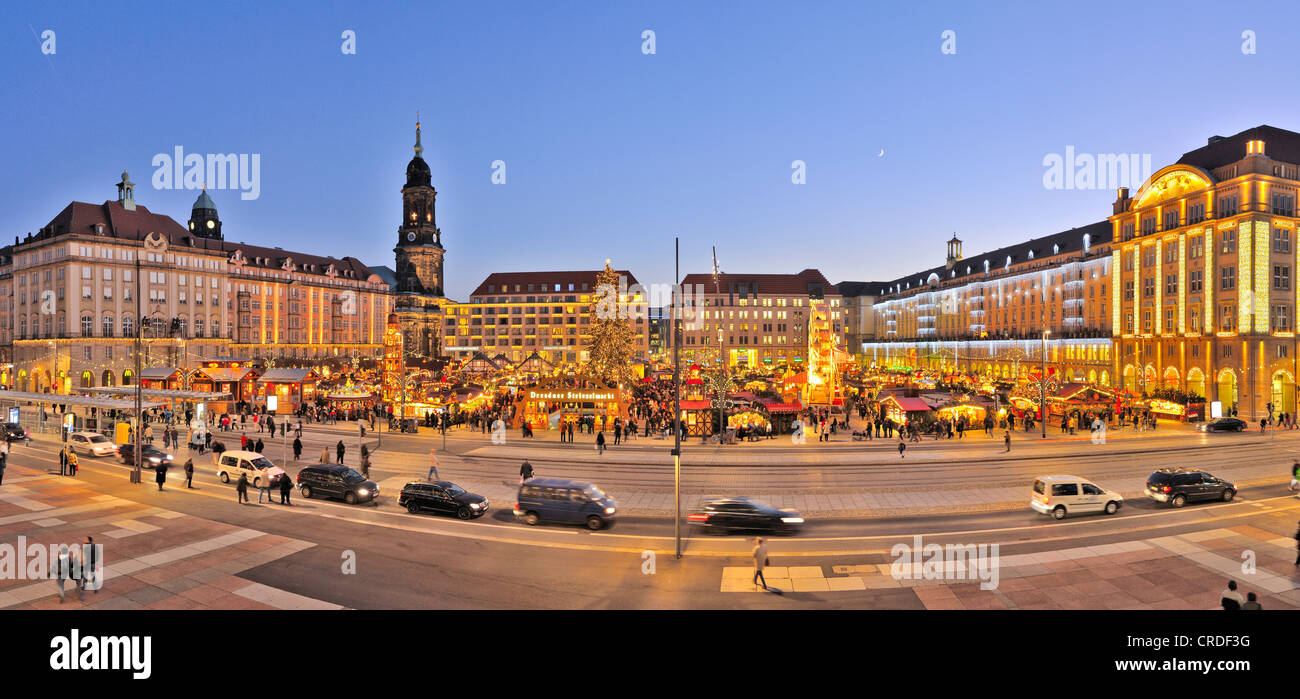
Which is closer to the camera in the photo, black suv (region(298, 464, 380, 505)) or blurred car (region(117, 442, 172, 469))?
black suv (region(298, 464, 380, 505))

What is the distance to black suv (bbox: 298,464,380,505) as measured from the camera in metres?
23.6

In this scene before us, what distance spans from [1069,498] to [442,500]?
833 inches

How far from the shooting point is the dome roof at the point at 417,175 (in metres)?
136

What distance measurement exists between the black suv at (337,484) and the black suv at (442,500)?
2.18 metres

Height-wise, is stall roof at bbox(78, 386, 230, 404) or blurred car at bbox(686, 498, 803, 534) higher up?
stall roof at bbox(78, 386, 230, 404)

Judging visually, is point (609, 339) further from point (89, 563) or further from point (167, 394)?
point (89, 563)

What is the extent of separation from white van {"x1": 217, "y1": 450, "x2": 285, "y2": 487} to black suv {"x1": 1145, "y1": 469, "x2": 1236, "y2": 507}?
32.6 meters

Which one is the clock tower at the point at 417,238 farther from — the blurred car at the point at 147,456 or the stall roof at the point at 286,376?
the blurred car at the point at 147,456

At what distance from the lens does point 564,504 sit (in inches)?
800

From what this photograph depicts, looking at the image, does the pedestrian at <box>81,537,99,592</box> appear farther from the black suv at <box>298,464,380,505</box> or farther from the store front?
the store front

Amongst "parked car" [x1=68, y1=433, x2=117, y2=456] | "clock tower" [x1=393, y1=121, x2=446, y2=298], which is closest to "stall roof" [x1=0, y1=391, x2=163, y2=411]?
"parked car" [x1=68, y1=433, x2=117, y2=456]

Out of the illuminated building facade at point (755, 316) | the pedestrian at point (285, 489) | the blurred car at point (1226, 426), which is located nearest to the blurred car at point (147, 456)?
the pedestrian at point (285, 489)
